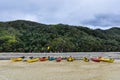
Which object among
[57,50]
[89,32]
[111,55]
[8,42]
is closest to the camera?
[111,55]

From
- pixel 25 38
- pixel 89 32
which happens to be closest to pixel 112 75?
pixel 25 38

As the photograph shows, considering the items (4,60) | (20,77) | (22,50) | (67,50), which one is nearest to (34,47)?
(22,50)

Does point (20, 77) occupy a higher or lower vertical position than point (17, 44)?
lower

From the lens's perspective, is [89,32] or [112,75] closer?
[112,75]

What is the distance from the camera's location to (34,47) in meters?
49.7

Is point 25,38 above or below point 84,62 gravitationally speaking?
above

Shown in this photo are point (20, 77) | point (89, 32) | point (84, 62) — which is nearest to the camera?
point (20, 77)

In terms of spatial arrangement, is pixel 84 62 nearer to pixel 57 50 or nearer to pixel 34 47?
pixel 57 50

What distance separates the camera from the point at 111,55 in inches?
1612

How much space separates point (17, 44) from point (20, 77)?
82.3 ft

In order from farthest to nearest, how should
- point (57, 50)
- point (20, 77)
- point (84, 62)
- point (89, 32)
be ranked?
1. point (89, 32)
2. point (57, 50)
3. point (84, 62)
4. point (20, 77)

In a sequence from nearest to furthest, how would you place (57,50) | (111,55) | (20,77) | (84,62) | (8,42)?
(20,77) < (84,62) < (111,55) < (57,50) < (8,42)

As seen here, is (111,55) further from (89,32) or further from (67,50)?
(89,32)

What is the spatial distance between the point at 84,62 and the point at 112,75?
10.5 m
